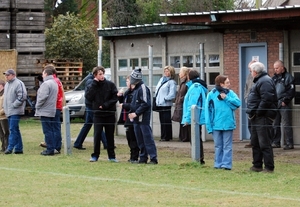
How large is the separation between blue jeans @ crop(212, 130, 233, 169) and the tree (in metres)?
27.0

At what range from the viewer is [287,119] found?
19.4 metres

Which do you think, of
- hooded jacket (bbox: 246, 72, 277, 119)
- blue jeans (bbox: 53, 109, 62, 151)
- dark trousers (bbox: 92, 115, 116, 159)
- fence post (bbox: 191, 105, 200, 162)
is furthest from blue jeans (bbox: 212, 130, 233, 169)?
blue jeans (bbox: 53, 109, 62, 151)

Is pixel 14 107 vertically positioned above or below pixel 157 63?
below

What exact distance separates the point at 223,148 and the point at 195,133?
2.58ft

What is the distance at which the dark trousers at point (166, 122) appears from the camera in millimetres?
22047

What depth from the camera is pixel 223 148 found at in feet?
50.2

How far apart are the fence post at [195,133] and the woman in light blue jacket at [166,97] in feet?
19.3

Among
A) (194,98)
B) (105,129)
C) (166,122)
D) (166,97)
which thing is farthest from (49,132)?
(166,122)

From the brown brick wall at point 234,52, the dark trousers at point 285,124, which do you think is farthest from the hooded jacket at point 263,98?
the brown brick wall at point 234,52

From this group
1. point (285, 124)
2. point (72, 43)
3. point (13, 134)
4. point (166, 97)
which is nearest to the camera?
point (13, 134)

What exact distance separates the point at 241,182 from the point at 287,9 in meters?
5.25

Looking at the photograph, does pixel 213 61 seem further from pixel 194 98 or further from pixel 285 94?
pixel 194 98

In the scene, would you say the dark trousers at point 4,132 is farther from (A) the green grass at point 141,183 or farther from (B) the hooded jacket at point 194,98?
(B) the hooded jacket at point 194,98

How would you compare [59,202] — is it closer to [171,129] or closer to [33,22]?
[171,129]
